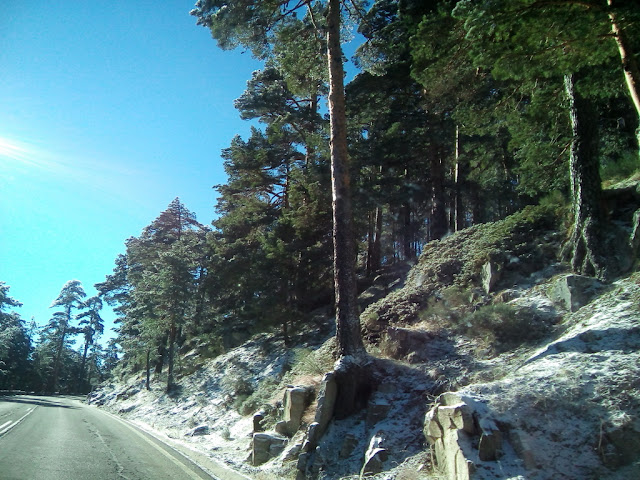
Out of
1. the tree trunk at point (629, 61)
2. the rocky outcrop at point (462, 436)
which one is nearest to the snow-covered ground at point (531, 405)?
the rocky outcrop at point (462, 436)

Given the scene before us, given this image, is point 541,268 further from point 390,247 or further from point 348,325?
point 390,247

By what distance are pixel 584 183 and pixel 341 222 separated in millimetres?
5720

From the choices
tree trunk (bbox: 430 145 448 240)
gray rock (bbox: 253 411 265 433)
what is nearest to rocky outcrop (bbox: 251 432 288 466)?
gray rock (bbox: 253 411 265 433)

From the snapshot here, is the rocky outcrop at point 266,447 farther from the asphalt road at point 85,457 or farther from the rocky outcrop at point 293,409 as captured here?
the asphalt road at point 85,457

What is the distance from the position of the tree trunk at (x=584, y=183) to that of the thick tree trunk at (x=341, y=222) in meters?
5.18

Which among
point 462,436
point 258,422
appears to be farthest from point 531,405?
point 258,422

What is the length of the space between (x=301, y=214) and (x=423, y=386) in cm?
1185

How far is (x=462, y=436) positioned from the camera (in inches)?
213

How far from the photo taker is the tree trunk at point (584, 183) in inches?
366

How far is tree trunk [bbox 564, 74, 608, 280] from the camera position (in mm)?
9297

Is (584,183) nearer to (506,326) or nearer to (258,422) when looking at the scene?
(506,326)

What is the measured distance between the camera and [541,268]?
1083 centimetres

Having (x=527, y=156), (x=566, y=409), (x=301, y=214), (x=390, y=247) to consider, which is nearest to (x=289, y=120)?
(x=301, y=214)

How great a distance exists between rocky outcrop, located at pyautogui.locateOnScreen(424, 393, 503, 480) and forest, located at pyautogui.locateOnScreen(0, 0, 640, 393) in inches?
150
